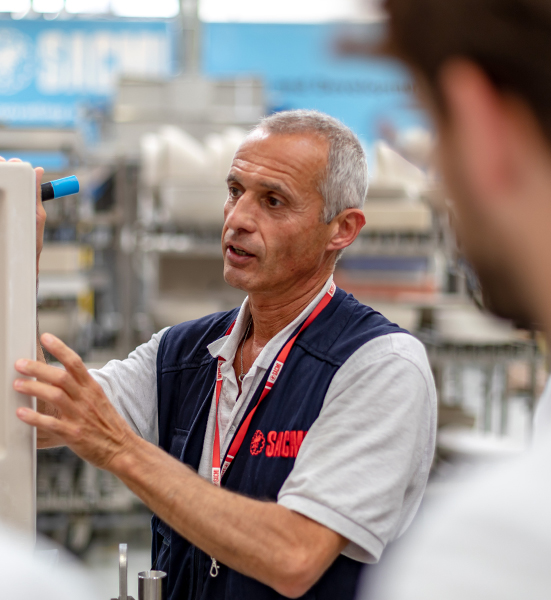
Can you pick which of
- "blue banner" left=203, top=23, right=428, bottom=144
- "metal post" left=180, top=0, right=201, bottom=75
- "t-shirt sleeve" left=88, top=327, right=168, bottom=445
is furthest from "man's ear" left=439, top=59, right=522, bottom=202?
"metal post" left=180, top=0, right=201, bottom=75

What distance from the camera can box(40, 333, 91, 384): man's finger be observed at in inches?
38.7

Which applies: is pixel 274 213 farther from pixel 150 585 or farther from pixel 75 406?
pixel 150 585

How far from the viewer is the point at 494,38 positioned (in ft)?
1.49

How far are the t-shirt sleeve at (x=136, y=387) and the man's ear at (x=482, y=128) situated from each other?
113 cm

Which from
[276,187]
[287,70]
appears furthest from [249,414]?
[287,70]

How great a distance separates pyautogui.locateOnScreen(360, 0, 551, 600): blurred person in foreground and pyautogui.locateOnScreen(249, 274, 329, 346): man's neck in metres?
0.94

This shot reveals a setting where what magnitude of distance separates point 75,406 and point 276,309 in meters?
0.55

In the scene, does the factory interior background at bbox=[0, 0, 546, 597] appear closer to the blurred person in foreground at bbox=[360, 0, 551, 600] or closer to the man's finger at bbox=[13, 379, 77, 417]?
the man's finger at bbox=[13, 379, 77, 417]

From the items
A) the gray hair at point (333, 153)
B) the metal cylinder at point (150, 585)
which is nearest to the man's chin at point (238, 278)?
the gray hair at point (333, 153)

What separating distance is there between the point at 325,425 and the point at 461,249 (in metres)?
0.68

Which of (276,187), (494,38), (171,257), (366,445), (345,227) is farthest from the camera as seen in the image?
(171,257)

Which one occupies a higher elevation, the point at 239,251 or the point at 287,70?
the point at 287,70

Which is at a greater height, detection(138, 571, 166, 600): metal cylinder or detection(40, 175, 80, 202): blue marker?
detection(40, 175, 80, 202): blue marker

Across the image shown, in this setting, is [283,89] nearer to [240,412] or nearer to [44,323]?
[44,323]
